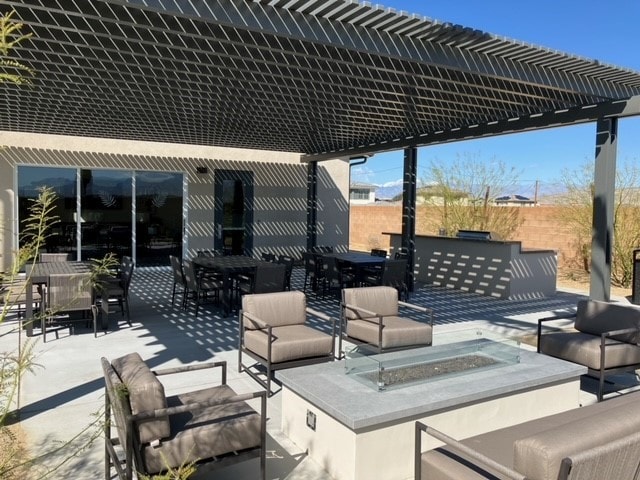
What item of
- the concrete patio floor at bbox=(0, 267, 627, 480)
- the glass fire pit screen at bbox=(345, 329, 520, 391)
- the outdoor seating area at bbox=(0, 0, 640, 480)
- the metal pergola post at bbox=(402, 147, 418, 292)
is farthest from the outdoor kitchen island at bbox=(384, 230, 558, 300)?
the glass fire pit screen at bbox=(345, 329, 520, 391)

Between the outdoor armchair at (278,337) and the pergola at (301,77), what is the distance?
2.51m

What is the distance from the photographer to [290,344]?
15.1 feet

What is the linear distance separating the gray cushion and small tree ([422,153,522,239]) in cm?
1226

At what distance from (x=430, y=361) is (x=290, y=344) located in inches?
49.4

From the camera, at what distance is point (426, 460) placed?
Result: 103 inches

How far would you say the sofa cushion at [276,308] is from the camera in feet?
16.6

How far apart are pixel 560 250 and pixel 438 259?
13.1 ft

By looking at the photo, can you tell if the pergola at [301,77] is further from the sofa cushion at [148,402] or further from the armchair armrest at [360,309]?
the sofa cushion at [148,402]

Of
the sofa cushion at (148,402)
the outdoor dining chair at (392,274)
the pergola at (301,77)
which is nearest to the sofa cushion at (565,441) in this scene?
the sofa cushion at (148,402)

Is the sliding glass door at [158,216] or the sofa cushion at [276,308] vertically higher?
the sliding glass door at [158,216]

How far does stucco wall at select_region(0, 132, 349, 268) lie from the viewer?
11523mm

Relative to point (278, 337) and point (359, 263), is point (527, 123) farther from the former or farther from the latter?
point (278, 337)

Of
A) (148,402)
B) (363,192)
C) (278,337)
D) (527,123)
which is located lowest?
(278,337)

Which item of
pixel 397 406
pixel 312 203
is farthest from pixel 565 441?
pixel 312 203
